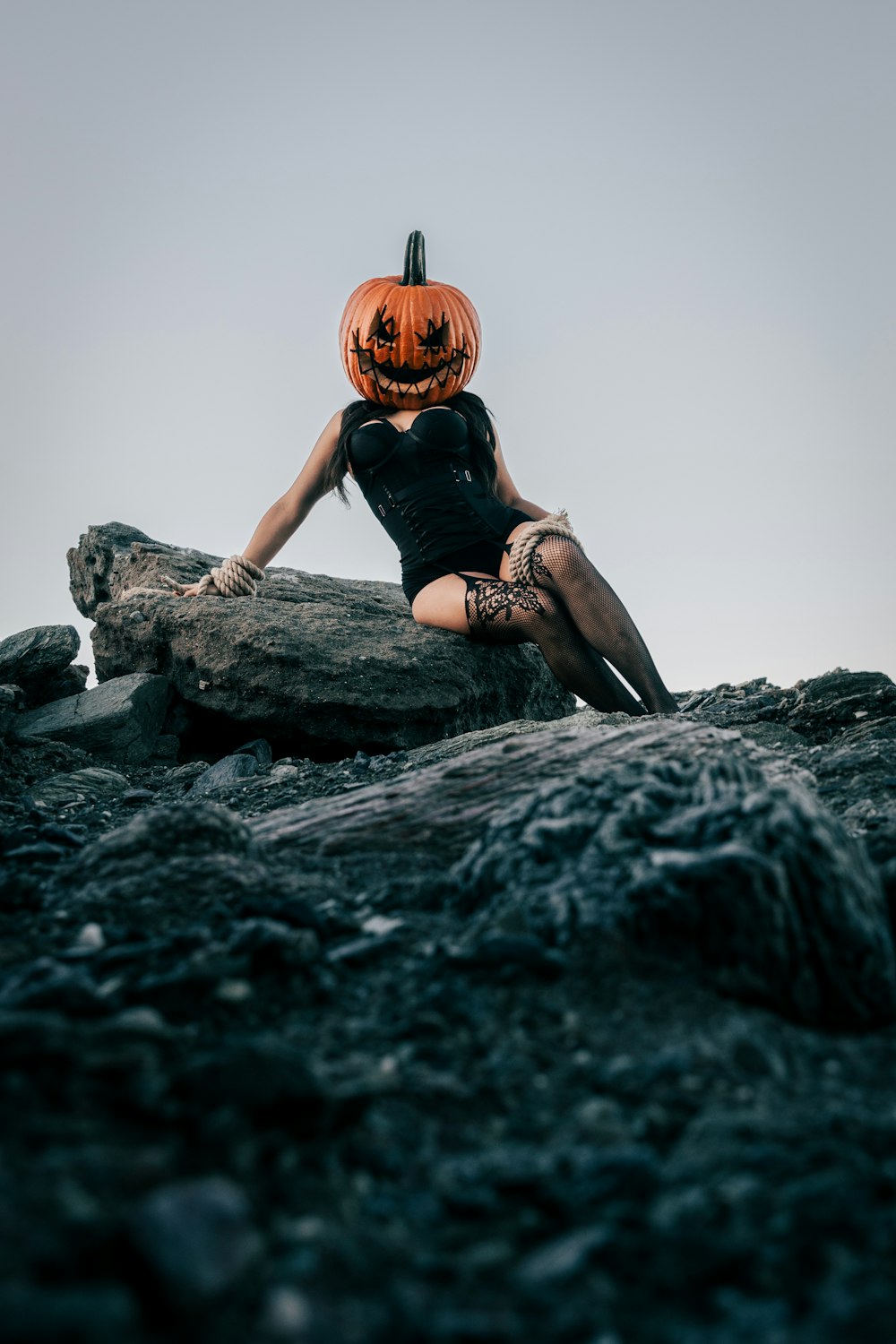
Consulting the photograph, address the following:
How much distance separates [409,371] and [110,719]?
3.02 meters

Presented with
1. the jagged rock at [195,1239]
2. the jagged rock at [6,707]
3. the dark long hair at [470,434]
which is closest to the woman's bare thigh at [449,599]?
the dark long hair at [470,434]

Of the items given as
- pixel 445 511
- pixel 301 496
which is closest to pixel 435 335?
pixel 445 511

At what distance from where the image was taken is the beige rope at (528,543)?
5797 mm

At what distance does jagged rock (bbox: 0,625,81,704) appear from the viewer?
6.19m

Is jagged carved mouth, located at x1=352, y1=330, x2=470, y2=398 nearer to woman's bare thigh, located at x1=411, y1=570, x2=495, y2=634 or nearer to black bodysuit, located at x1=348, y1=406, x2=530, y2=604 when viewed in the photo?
black bodysuit, located at x1=348, y1=406, x2=530, y2=604

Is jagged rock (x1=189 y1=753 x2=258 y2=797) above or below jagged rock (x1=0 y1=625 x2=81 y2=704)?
below

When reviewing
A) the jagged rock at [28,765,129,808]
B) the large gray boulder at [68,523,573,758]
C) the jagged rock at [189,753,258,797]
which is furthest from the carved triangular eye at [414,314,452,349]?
the jagged rock at [28,765,129,808]

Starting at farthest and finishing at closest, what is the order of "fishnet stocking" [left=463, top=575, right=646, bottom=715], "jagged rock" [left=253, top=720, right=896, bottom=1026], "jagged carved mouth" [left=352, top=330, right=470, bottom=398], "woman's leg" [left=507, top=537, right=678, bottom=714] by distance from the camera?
"jagged carved mouth" [left=352, top=330, right=470, bottom=398], "fishnet stocking" [left=463, top=575, right=646, bottom=715], "woman's leg" [left=507, top=537, right=678, bottom=714], "jagged rock" [left=253, top=720, right=896, bottom=1026]

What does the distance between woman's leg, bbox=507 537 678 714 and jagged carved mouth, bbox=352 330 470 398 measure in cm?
157

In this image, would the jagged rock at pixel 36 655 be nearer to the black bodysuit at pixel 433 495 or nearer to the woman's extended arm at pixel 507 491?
the black bodysuit at pixel 433 495

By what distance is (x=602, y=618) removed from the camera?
569 cm

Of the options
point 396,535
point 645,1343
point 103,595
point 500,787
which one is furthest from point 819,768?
point 103,595

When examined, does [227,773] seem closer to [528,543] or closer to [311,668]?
[311,668]

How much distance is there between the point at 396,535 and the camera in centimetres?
645
